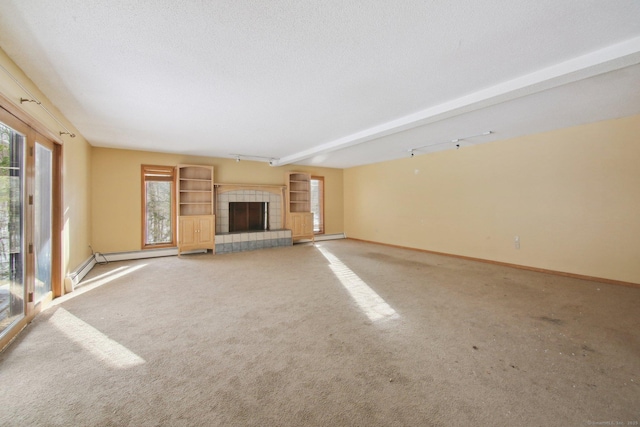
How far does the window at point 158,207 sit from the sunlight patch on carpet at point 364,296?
3901 millimetres

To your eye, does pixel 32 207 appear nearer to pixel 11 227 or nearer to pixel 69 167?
pixel 11 227

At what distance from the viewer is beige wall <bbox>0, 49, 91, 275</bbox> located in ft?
7.10

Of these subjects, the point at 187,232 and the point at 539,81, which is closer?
the point at 539,81

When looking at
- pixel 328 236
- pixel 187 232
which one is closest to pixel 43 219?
pixel 187 232

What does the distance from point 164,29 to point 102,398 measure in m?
2.34

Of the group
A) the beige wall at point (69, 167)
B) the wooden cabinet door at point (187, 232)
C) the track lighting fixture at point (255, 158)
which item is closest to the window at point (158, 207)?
the wooden cabinet door at point (187, 232)

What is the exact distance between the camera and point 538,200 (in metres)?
4.48

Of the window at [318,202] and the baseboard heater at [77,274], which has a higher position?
the window at [318,202]

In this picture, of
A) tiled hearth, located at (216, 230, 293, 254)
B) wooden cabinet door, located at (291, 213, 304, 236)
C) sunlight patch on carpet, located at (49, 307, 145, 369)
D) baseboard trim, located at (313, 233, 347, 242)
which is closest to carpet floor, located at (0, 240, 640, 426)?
sunlight patch on carpet, located at (49, 307, 145, 369)

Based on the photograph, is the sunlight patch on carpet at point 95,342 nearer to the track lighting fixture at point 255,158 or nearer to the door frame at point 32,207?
the door frame at point 32,207

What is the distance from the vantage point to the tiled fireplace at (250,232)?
625 centimetres

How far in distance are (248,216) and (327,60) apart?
5.34 m

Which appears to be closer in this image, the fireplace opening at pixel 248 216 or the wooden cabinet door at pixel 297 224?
the fireplace opening at pixel 248 216

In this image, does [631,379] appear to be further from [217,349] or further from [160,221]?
[160,221]
